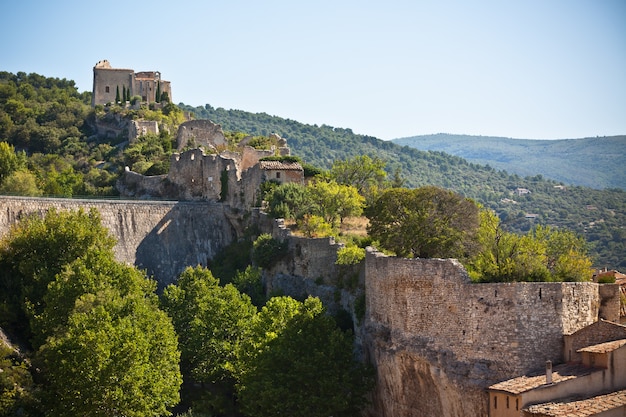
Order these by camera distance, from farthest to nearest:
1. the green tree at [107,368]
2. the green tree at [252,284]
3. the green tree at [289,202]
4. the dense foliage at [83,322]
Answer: the green tree at [289,202] → the green tree at [252,284] → the dense foliage at [83,322] → the green tree at [107,368]

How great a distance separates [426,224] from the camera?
145ft

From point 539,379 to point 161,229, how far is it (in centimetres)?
3132

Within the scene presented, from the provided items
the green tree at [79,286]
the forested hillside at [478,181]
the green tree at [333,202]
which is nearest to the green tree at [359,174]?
the green tree at [333,202]

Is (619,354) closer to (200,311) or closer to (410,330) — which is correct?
(410,330)

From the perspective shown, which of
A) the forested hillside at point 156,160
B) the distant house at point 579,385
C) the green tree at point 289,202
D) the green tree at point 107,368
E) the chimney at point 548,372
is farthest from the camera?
the forested hillside at point 156,160

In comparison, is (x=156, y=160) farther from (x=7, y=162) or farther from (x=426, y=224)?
(x=426, y=224)

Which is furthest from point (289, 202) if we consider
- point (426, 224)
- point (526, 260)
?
point (526, 260)

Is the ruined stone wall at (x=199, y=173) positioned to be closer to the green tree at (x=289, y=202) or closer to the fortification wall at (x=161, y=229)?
the fortification wall at (x=161, y=229)

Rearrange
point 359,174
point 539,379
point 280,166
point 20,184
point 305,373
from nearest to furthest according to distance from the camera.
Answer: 1. point 539,379
2. point 305,373
3. point 280,166
4. point 20,184
5. point 359,174

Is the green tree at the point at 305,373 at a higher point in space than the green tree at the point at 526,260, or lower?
lower

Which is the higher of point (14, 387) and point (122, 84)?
point (122, 84)

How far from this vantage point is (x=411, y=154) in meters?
174

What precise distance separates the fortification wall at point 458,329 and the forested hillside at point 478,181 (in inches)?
1911

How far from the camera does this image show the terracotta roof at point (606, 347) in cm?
3169
